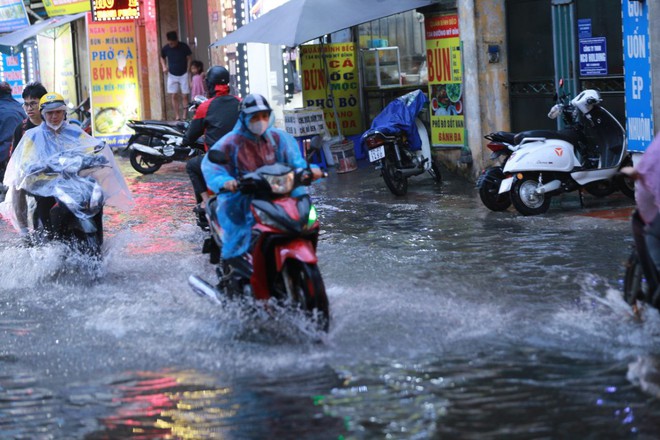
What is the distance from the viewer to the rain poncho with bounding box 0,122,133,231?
1012cm

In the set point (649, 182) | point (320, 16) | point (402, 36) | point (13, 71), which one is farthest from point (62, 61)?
point (649, 182)

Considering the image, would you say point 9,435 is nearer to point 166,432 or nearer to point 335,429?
point 166,432

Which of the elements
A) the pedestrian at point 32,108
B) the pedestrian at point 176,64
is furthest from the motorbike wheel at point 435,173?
the pedestrian at point 176,64

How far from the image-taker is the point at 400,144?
1509 centimetres

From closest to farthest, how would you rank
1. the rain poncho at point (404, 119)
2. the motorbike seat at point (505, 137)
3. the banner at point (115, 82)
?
the motorbike seat at point (505, 137) → the rain poncho at point (404, 119) → the banner at point (115, 82)

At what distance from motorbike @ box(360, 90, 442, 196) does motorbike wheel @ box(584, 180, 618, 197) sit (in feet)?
8.54

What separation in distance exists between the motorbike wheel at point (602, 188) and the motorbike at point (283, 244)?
227 inches

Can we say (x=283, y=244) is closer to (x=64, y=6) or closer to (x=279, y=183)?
(x=279, y=183)

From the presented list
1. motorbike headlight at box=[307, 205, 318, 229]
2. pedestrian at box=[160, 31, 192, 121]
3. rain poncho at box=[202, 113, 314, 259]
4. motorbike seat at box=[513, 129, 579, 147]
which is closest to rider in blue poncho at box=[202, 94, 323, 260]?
rain poncho at box=[202, 113, 314, 259]

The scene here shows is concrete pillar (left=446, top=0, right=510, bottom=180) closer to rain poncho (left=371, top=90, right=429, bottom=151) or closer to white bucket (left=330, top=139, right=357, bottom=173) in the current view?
rain poncho (left=371, top=90, right=429, bottom=151)

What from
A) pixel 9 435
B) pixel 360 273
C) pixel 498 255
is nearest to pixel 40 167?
pixel 360 273

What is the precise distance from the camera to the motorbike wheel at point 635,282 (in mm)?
6846

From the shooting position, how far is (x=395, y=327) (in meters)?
7.33

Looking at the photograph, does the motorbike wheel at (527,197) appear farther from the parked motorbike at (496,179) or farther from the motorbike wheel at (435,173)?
the motorbike wheel at (435,173)
